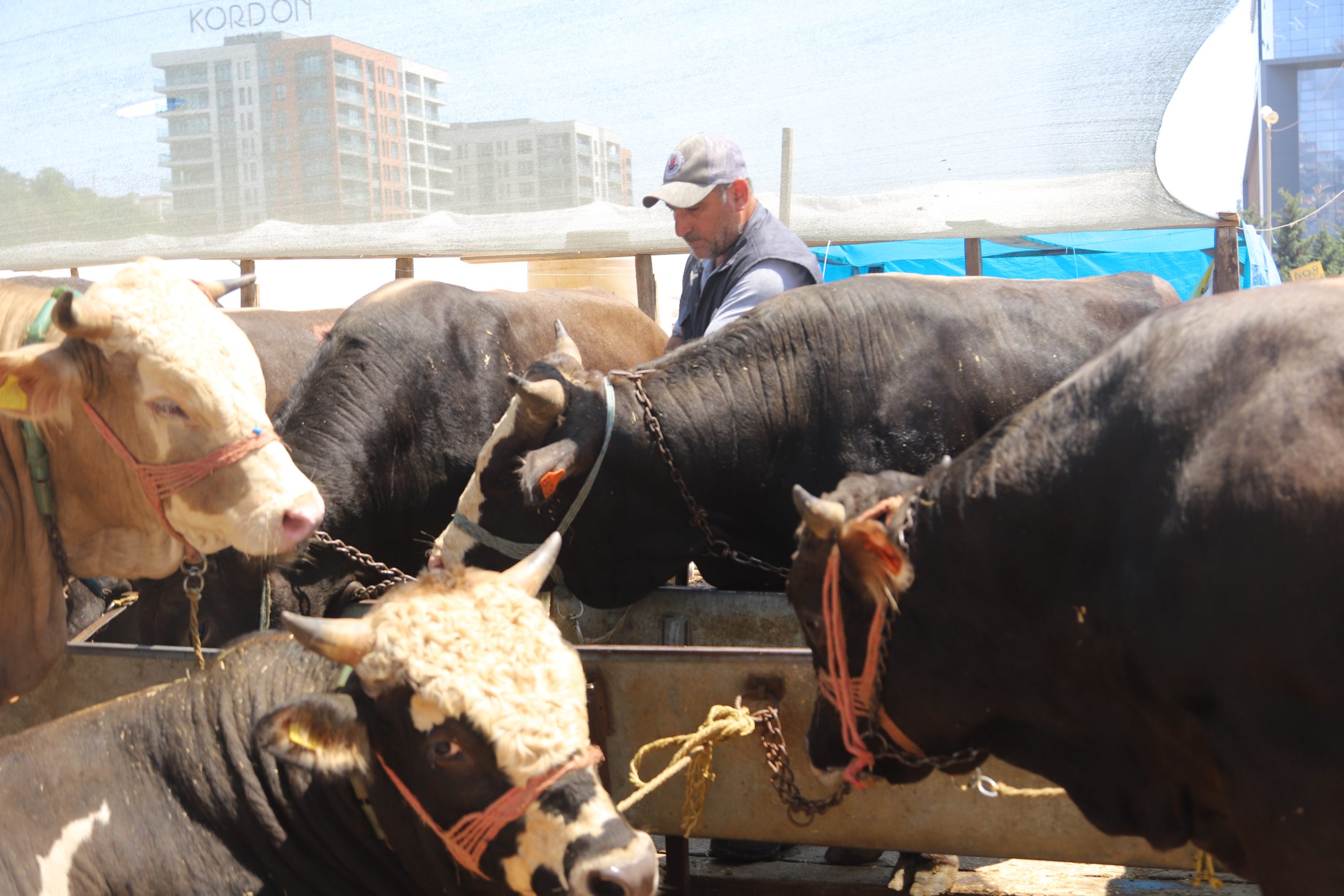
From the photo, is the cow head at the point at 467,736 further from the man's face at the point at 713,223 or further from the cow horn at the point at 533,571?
the man's face at the point at 713,223

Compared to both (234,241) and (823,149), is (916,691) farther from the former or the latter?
(234,241)

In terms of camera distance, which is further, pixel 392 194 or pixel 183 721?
pixel 392 194

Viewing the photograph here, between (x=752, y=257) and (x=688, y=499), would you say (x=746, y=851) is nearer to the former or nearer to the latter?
(x=688, y=499)

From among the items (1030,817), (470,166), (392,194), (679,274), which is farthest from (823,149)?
(1030,817)

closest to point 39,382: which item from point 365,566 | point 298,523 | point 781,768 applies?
point 298,523

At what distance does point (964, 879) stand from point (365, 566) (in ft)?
8.42

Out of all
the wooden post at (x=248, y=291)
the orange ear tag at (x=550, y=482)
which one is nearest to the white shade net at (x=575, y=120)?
the wooden post at (x=248, y=291)

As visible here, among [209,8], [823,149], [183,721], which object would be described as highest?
[209,8]

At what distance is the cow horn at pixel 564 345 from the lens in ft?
15.0

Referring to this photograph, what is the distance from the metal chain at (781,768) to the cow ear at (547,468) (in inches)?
48.5

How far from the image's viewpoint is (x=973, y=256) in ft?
24.0

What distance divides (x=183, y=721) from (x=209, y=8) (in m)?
7.20

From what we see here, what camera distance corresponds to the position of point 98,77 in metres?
8.60

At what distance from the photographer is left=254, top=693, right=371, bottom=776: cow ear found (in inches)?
85.3
